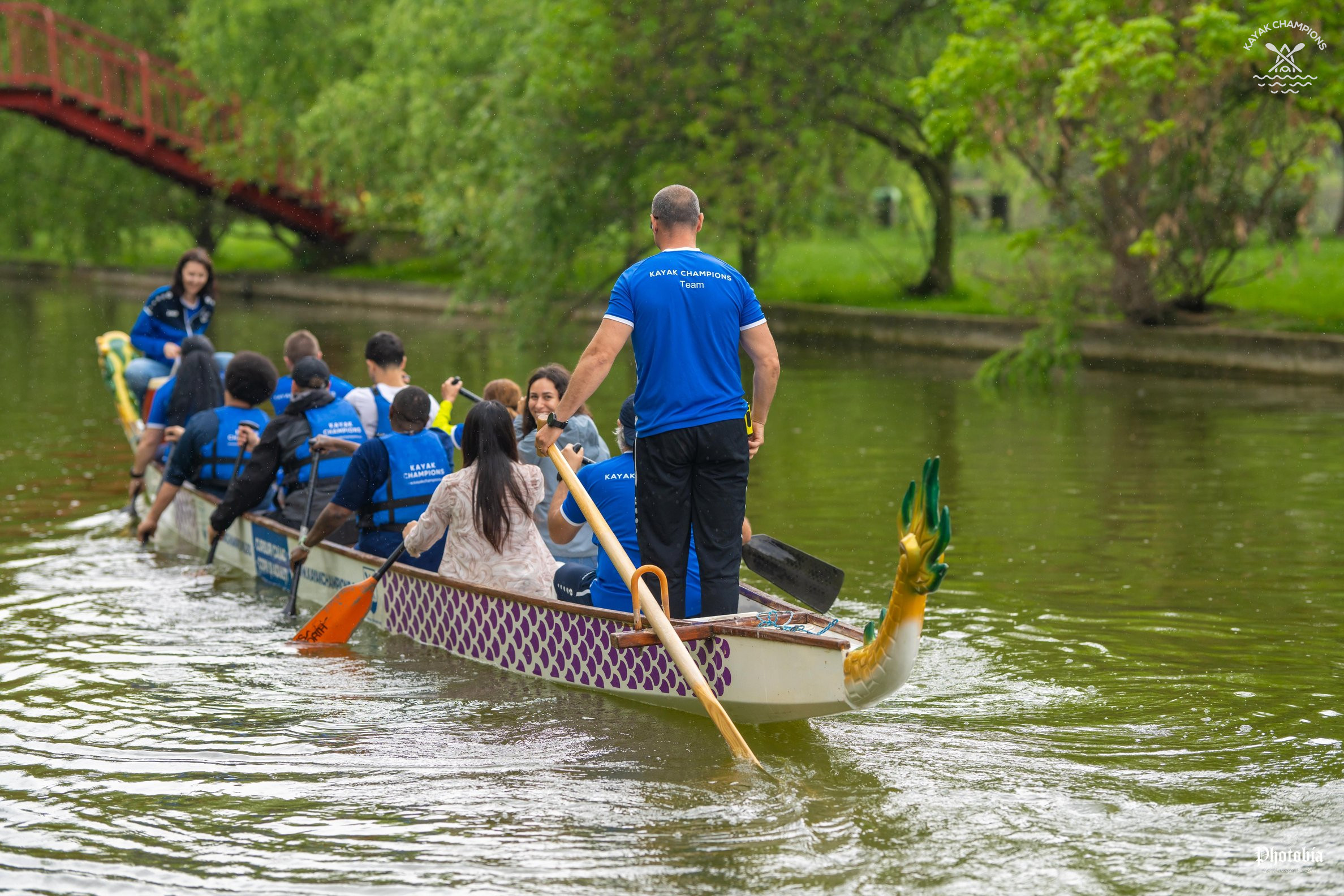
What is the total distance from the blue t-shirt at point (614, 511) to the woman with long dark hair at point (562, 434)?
0.84 m

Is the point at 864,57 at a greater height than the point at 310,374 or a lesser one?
greater

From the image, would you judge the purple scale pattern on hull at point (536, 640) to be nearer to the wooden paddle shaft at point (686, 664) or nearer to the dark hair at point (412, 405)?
the wooden paddle shaft at point (686, 664)

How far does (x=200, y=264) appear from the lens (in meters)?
12.3

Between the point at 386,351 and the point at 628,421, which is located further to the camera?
the point at 386,351

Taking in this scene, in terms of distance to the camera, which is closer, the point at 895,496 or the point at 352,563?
the point at 352,563

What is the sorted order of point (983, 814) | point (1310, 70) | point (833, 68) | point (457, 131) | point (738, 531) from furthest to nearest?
point (457, 131)
point (833, 68)
point (1310, 70)
point (738, 531)
point (983, 814)

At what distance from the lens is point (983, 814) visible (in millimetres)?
5473

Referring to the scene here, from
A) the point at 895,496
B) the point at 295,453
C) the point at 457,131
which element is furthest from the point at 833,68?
the point at 295,453

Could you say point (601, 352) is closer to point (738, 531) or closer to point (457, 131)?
point (738, 531)

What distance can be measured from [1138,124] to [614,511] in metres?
12.7

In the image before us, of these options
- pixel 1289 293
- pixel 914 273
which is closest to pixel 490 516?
pixel 1289 293

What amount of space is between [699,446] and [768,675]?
0.93m

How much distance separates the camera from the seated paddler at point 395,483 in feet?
27.5

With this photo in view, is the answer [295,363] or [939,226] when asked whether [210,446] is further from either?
[939,226]
